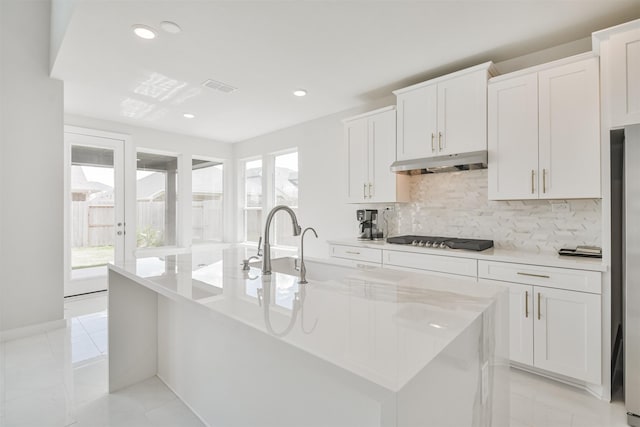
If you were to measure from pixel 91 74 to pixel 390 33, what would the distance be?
2805 millimetres

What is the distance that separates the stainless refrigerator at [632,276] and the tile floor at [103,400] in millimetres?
201

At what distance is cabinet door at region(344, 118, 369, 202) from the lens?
3465mm

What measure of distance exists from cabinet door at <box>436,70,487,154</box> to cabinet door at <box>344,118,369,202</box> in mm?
875

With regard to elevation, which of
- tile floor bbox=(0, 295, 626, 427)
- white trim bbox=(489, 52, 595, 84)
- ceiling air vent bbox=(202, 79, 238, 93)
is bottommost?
tile floor bbox=(0, 295, 626, 427)

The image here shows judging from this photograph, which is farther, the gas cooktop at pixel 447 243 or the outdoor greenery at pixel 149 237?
the outdoor greenery at pixel 149 237

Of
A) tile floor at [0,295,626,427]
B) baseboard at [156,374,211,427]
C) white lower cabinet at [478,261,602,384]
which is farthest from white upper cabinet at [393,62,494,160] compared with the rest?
baseboard at [156,374,211,427]

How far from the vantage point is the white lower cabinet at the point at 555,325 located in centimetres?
198

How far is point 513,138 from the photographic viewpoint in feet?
8.00

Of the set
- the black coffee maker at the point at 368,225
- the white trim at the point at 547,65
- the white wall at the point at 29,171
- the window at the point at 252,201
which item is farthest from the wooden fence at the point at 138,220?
the white trim at the point at 547,65

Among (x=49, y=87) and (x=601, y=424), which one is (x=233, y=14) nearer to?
(x=49, y=87)

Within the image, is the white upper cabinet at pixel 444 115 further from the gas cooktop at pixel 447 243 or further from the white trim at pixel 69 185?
the white trim at pixel 69 185

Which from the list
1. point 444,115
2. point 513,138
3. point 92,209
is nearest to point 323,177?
point 444,115

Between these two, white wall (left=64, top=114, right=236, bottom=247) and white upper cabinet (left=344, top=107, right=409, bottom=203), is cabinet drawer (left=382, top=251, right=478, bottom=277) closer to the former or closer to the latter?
white upper cabinet (left=344, top=107, right=409, bottom=203)

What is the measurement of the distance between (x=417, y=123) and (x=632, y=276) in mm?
1923
